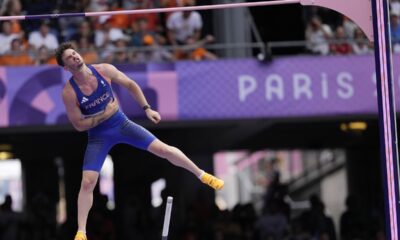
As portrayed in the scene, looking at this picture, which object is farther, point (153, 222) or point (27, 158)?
point (27, 158)

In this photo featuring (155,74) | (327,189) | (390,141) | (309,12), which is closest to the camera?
(390,141)

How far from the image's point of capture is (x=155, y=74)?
49.5ft

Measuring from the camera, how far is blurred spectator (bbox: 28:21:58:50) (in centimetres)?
1593

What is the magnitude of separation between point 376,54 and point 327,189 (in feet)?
64.9

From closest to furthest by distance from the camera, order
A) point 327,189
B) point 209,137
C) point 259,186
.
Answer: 1. point 209,137
2. point 327,189
3. point 259,186

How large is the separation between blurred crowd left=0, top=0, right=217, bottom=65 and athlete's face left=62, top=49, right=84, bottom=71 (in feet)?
15.4

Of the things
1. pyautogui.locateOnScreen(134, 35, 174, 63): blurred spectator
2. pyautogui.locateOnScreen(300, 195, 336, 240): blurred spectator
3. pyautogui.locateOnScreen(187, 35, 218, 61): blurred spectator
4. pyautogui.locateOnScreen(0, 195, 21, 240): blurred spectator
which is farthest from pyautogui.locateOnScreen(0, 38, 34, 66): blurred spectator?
pyautogui.locateOnScreen(300, 195, 336, 240): blurred spectator

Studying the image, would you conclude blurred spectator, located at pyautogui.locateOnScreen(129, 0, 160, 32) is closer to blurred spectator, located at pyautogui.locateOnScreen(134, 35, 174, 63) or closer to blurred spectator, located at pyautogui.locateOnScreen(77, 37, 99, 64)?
blurred spectator, located at pyautogui.locateOnScreen(134, 35, 174, 63)

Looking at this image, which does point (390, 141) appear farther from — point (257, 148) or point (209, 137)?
point (257, 148)

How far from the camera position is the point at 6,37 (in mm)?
15820

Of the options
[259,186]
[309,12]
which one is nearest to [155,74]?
[309,12]

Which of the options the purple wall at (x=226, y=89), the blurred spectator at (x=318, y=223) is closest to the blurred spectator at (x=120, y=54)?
the purple wall at (x=226, y=89)

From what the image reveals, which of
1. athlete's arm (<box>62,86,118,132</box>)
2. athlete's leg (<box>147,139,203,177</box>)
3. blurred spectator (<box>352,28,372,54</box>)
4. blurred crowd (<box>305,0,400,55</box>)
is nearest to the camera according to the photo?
athlete's arm (<box>62,86,118,132</box>)

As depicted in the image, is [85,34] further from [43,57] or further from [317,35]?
[317,35]
